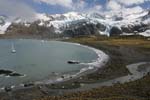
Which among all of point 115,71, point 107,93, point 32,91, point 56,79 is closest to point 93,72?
point 115,71

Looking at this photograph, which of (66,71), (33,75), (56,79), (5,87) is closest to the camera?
(5,87)

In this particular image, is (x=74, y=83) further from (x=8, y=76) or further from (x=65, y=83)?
(x=8, y=76)

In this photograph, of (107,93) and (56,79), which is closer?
(107,93)

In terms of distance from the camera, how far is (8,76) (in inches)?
4144

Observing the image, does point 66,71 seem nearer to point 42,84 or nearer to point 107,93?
point 42,84

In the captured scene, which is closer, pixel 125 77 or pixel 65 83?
pixel 65 83

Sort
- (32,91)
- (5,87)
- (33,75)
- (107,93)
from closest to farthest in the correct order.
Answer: (107,93) < (32,91) < (5,87) < (33,75)

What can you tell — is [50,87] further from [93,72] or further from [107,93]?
[93,72]

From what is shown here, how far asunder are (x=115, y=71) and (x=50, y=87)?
35.7 meters

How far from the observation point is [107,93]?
2756 inches

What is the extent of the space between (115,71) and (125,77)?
11838 millimetres

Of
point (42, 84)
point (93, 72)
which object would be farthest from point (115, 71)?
point (42, 84)

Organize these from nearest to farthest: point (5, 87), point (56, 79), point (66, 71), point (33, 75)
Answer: point (5, 87) → point (56, 79) → point (33, 75) → point (66, 71)

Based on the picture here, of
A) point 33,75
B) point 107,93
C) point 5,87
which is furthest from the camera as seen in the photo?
point 33,75
